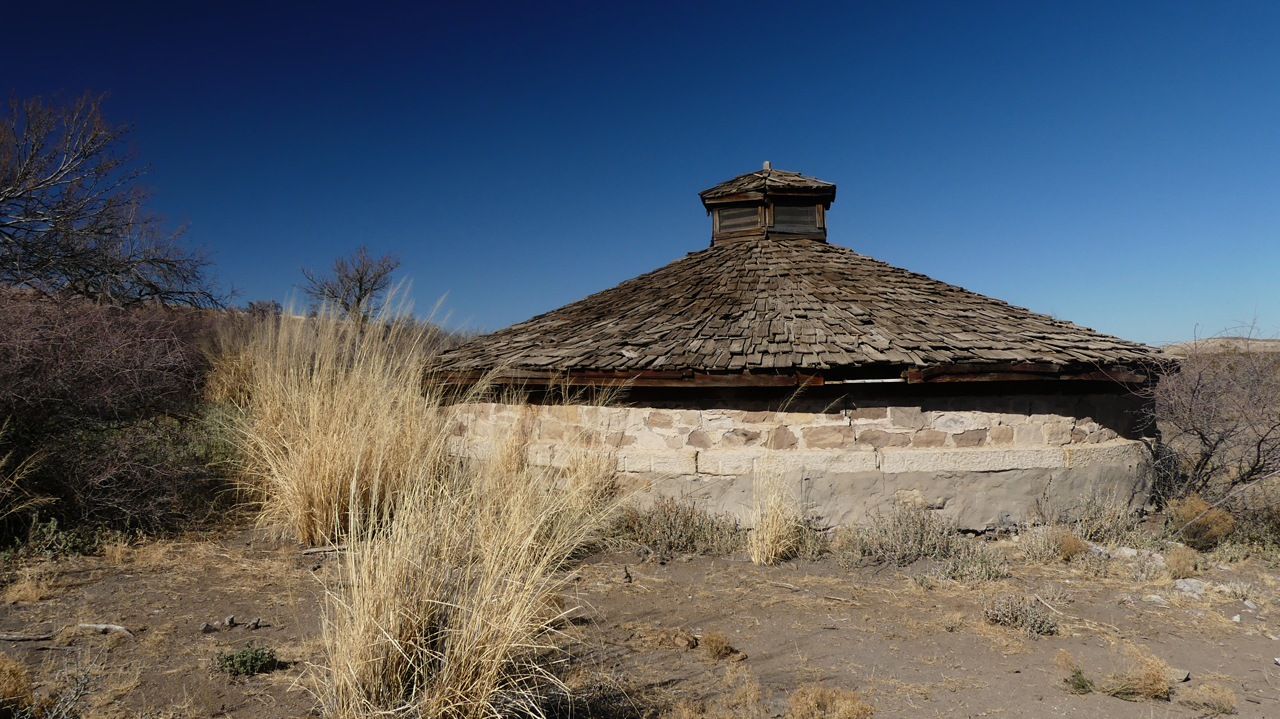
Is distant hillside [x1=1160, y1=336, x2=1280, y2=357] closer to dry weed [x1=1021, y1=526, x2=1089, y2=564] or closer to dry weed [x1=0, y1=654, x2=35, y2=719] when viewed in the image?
dry weed [x1=1021, y1=526, x2=1089, y2=564]

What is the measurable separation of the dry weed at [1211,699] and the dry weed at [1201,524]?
3.02 meters

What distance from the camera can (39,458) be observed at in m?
4.79

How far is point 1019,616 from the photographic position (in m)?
3.79

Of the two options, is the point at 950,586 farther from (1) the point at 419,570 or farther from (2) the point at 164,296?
(2) the point at 164,296

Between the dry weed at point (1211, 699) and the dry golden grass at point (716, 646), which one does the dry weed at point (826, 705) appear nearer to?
the dry golden grass at point (716, 646)

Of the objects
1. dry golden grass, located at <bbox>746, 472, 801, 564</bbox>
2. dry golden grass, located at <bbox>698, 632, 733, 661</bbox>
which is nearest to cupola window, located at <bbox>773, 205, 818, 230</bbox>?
dry golden grass, located at <bbox>746, 472, 801, 564</bbox>

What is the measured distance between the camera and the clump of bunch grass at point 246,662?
295 cm

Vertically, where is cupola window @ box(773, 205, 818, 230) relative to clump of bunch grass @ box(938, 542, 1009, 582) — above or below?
above

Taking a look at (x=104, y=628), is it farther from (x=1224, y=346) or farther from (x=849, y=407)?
(x=1224, y=346)

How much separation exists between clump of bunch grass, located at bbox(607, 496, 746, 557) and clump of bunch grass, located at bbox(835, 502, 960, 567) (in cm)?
89

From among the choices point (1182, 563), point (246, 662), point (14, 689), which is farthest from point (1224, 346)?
point (14, 689)

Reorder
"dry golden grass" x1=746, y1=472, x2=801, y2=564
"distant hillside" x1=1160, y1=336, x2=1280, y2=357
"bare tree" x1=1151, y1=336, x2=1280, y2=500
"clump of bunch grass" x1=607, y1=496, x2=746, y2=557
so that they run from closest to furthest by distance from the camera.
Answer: "dry golden grass" x1=746, y1=472, x2=801, y2=564 → "clump of bunch grass" x1=607, y1=496, x2=746, y2=557 → "bare tree" x1=1151, y1=336, x2=1280, y2=500 → "distant hillside" x1=1160, y1=336, x2=1280, y2=357

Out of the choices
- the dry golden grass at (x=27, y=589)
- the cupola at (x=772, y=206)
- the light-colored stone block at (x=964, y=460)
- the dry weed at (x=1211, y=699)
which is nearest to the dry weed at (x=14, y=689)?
the dry golden grass at (x=27, y=589)

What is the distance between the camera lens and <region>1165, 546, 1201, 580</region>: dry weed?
15.5ft
